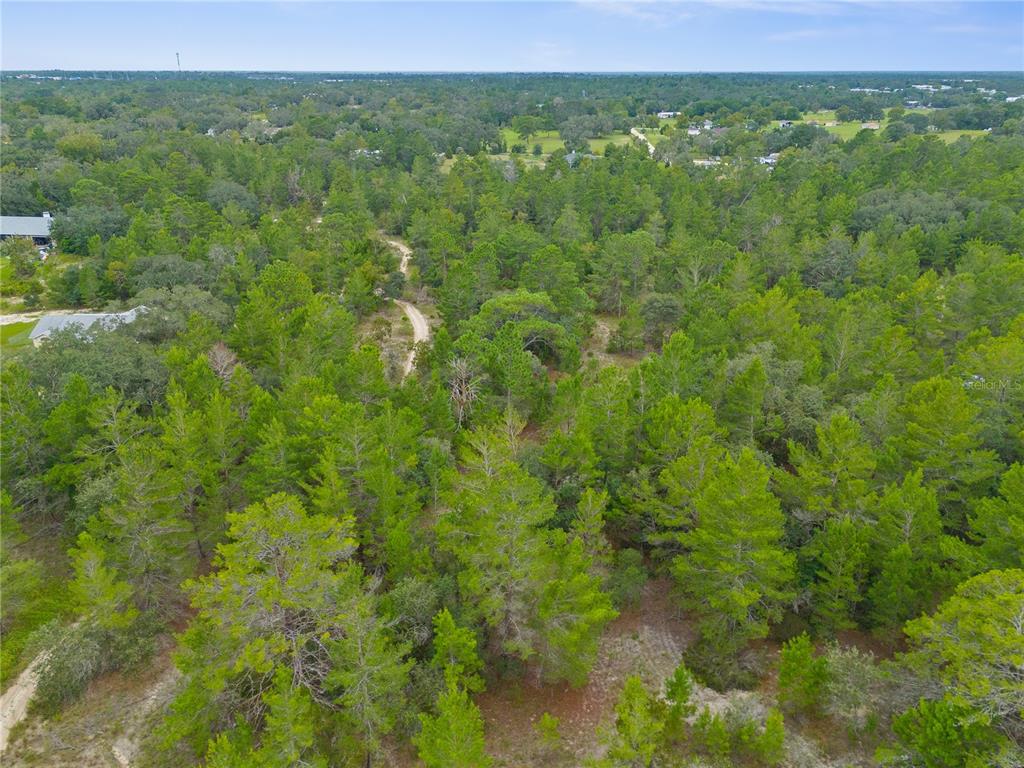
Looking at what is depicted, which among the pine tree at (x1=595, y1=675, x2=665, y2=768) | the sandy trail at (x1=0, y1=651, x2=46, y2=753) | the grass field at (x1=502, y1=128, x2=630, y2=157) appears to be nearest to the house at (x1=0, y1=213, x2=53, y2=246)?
the sandy trail at (x1=0, y1=651, x2=46, y2=753)

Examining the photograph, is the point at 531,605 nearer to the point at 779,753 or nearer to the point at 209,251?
the point at 779,753

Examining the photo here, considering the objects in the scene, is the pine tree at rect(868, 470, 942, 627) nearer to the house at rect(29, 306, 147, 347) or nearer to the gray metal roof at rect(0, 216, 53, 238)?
the house at rect(29, 306, 147, 347)

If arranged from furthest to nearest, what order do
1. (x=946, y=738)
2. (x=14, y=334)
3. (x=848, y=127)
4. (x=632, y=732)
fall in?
(x=848, y=127) < (x=14, y=334) < (x=632, y=732) < (x=946, y=738)

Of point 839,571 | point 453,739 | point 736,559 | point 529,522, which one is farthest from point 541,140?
point 453,739

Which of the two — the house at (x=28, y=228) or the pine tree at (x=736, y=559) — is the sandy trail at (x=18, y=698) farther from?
the house at (x=28, y=228)

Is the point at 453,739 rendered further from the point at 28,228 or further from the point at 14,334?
the point at 28,228

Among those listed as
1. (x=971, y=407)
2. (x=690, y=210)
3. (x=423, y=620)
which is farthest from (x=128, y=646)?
(x=690, y=210)

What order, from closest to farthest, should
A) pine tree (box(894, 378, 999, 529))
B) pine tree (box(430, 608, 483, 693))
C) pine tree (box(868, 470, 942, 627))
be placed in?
pine tree (box(430, 608, 483, 693)) < pine tree (box(868, 470, 942, 627)) < pine tree (box(894, 378, 999, 529))
